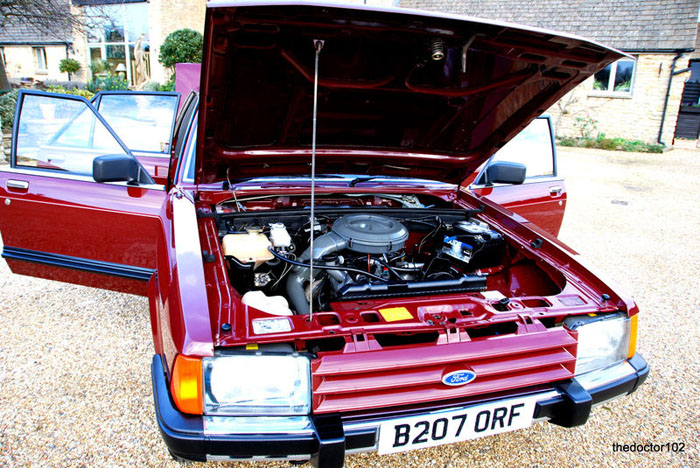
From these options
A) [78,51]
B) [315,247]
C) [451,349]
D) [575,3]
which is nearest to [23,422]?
[315,247]

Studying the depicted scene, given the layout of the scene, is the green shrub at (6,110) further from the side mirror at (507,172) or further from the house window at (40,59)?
the house window at (40,59)

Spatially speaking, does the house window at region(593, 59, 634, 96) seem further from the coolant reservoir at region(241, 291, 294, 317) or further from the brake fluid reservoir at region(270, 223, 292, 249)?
the coolant reservoir at region(241, 291, 294, 317)

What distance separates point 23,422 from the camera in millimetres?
2238

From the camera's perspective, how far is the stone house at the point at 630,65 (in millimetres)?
14312

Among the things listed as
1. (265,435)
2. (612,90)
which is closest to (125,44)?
(612,90)

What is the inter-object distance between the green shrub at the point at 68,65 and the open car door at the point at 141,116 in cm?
1926

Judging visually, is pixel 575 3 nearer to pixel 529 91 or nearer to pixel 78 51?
pixel 529 91

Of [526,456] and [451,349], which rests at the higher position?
[451,349]

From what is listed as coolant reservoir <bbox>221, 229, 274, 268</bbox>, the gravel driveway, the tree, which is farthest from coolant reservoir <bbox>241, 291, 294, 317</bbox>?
the tree

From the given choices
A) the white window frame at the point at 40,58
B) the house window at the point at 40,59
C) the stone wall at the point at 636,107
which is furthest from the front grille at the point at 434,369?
the house window at the point at 40,59

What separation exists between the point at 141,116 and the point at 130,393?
11.1 feet

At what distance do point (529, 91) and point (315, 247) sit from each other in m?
1.39

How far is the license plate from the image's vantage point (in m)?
1.59

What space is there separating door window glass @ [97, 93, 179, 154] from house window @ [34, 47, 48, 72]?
2264 cm
